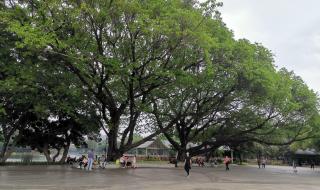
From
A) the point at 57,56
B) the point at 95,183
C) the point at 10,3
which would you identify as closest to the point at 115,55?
the point at 57,56

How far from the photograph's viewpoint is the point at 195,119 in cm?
4216

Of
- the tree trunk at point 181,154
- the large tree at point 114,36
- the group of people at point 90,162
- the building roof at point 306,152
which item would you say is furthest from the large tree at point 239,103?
the building roof at point 306,152

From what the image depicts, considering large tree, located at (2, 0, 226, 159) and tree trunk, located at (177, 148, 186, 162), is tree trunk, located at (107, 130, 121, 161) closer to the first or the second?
large tree, located at (2, 0, 226, 159)

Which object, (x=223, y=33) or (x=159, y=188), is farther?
(x=223, y=33)

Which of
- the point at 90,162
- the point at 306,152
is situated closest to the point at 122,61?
the point at 90,162

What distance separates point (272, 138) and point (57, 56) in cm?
2968

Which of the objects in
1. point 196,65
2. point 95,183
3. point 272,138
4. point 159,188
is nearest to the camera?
point 159,188

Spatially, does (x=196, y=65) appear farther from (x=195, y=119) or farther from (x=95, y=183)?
(x=95, y=183)

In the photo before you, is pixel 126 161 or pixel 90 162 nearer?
pixel 90 162

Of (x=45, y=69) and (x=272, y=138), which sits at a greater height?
(x=45, y=69)

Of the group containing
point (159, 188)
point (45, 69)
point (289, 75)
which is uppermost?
point (289, 75)

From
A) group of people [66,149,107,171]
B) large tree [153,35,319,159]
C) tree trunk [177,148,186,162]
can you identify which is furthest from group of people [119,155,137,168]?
tree trunk [177,148,186,162]

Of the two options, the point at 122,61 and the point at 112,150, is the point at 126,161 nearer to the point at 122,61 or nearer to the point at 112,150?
the point at 112,150

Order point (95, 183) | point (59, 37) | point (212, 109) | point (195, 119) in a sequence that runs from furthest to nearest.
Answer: point (195, 119) < point (212, 109) < point (59, 37) < point (95, 183)
